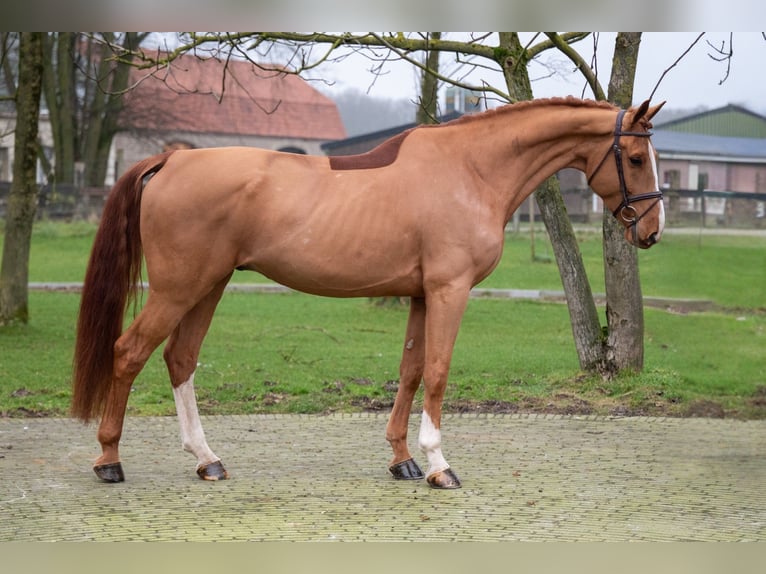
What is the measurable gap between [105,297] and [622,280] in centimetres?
494

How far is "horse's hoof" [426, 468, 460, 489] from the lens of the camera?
5.42 metres

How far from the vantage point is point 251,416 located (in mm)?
7883

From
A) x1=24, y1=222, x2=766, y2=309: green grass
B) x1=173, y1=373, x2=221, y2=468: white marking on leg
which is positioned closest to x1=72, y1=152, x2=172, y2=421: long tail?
Answer: x1=173, y1=373, x2=221, y2=468: white marking on leg

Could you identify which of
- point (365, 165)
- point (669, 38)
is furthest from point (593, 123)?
point (669, 38)

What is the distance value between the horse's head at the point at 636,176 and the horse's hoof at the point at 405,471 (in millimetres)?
1833

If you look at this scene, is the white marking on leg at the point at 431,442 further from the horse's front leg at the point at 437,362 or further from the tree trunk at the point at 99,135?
the tree trunk at the point at 99,135

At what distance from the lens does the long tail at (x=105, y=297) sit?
5402 millimetres

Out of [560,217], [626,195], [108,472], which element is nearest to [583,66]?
[560,217]

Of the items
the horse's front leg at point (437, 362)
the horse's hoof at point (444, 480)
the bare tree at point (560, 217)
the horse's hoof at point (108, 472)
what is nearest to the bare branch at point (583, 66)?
the bare tree at point (560, 217)

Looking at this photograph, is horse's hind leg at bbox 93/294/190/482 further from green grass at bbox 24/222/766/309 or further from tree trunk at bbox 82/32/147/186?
tree trunk at bbox 82/32/147/186

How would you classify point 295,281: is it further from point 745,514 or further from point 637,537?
point 745,514

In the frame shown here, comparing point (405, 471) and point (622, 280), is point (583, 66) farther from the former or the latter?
point (405, 471)

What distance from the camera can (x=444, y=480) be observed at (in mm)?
5422

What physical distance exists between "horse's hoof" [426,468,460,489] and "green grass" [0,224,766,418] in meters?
2.82
